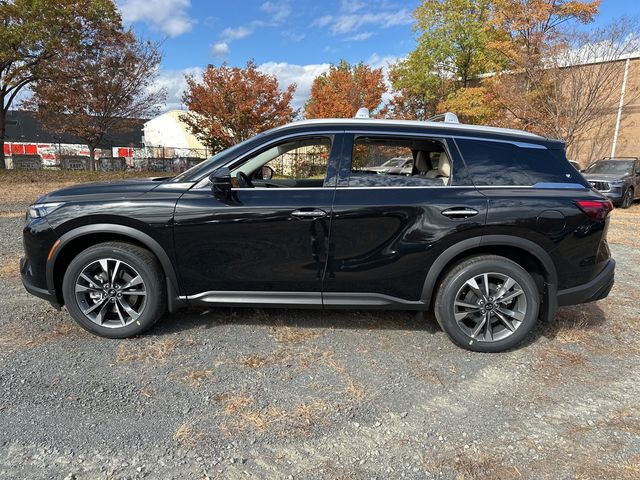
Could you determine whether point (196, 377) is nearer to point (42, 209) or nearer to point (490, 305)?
point (42, 209)

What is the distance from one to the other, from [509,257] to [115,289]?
3.22m

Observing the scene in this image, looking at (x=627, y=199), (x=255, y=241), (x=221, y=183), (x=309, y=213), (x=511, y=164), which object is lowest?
(x=627, y=199)

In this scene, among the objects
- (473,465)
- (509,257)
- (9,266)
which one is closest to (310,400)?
(473,465)

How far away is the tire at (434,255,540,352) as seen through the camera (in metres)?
3.41

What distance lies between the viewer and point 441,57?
2502 centimetres

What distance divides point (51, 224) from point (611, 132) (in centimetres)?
2713

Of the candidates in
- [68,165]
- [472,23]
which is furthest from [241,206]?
[68,165]

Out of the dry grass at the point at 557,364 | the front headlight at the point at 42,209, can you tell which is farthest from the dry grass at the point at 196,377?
the dry grass at the point at 557,364

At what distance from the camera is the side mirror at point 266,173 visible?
4273 mm

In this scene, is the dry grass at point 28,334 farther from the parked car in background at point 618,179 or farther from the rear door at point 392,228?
the parked car in background at point 618,179

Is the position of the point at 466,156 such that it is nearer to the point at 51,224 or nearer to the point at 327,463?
the point at 327,463

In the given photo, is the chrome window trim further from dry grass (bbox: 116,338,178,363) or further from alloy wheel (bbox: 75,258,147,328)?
dry grass (bbox: 116,338,178,363)

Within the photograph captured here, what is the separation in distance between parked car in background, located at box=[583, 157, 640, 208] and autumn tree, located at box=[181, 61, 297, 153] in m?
13.7

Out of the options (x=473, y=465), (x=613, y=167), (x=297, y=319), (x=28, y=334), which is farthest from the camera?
(x=613, y=167)
